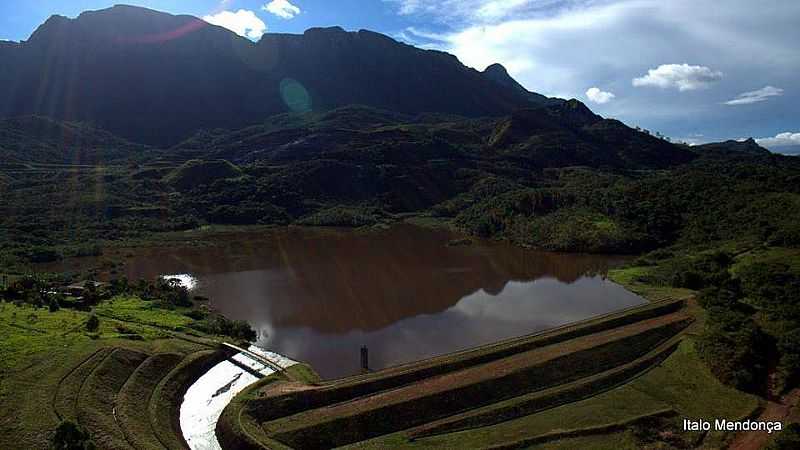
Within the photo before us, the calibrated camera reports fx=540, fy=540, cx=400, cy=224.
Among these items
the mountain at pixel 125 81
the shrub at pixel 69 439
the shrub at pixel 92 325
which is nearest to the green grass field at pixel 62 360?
the shrub at pixel 92 325

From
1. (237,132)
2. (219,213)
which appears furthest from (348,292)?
(237,132)

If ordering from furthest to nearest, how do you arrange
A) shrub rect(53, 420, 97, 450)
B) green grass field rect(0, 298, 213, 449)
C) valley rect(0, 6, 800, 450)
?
valley rect(0, 6, 800, 450)
green grass field rect(0, 298, 213, 449)
shrub rect(53, 420, 97, 450)

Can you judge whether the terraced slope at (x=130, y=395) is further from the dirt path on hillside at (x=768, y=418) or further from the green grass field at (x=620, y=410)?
the dirt path on hillside at (x=768, y=418)

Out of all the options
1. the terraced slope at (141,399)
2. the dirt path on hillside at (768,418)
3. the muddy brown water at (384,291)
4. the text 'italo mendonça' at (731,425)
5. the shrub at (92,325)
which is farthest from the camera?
the muddy brown water at (384,291)

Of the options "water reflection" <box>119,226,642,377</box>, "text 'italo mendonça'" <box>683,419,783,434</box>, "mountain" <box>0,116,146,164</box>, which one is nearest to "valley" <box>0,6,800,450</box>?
"water reflection" <box>119,226,642,377</box>

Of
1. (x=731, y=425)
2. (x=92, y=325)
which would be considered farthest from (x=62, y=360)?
(x=731, y=425)

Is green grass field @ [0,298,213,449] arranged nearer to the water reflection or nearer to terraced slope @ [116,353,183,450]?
terraced slope @ [116,353,183,450]
